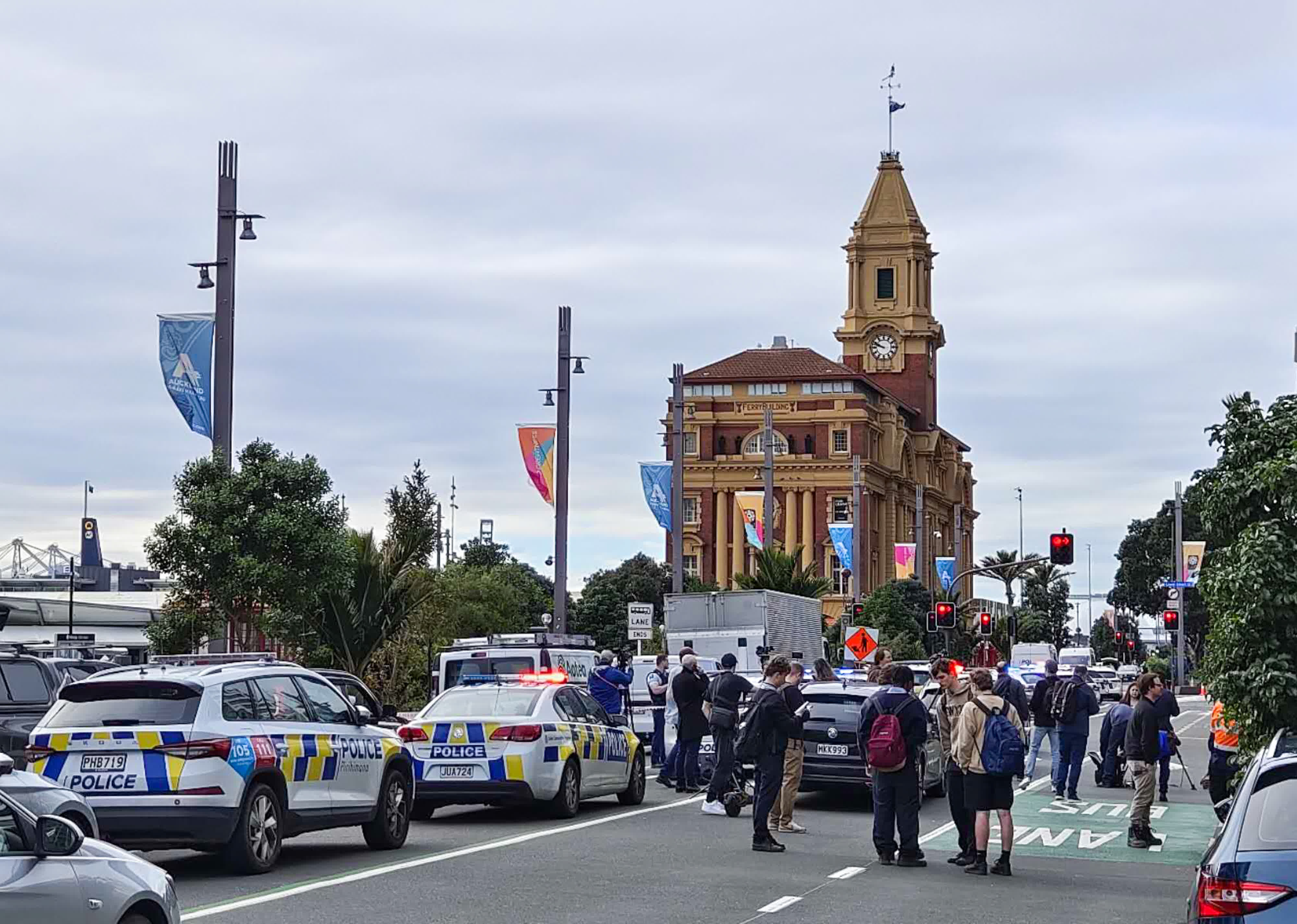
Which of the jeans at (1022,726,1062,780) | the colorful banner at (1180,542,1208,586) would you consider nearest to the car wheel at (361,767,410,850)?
the jeans at (1022,726,1062,780)

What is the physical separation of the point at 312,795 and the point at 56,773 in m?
2.08

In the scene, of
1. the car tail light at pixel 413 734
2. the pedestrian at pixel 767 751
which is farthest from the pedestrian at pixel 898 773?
the car tail light at pixel 413 734

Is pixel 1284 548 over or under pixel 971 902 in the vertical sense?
over

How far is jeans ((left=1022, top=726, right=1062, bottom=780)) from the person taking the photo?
2522 cm

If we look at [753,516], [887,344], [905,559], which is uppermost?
[887,344]

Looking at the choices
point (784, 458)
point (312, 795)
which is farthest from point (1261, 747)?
point (784, 458)

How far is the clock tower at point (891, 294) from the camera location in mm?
126938

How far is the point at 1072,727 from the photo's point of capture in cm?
2475

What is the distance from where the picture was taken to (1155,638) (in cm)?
16300

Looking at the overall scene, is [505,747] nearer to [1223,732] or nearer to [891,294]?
[1223,732]

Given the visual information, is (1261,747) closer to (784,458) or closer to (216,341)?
(216,341)

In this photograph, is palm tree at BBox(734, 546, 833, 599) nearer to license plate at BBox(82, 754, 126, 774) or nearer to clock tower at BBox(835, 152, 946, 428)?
license plate at BBox(82, 754, 126, 774)

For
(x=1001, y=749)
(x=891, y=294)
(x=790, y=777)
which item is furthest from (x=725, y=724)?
(x=891, y=294)

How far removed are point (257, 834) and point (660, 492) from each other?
3415cm
